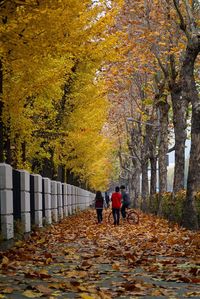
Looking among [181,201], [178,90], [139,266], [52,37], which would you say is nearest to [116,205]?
[181,201]

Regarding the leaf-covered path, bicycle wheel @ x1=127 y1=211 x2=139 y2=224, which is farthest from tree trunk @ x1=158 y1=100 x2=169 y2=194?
the leaf-covered path

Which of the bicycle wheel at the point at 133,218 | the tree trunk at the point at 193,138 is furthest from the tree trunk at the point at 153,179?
the tree trunk at the point at 193,138

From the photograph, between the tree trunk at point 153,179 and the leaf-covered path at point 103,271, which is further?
the tree trunk at point 153,179

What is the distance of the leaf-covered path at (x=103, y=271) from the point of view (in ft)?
23.2

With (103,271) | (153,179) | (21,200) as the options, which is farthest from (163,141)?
(103,271)

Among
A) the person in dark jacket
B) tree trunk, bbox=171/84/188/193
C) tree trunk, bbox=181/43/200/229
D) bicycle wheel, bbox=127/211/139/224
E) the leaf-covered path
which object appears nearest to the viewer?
the leaf-covered path

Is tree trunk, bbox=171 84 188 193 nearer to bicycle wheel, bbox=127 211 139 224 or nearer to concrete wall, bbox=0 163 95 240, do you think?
bicycle wheel, bbox=127 211 139 224

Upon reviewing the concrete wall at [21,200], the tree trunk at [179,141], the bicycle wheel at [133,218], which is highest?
the tree trunk at [179,141]

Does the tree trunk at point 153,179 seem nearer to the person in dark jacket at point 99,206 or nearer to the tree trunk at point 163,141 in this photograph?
the tree trunk at point 163,141

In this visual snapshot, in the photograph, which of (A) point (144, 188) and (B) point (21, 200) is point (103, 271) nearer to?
(B) point (21, 200)

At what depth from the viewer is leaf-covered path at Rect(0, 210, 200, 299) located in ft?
23.2

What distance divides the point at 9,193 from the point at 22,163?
30.7 feet

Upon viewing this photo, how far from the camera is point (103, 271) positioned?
30.0 ft

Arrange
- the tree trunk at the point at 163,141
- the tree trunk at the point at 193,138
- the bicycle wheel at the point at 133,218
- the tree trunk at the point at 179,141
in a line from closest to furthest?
the tree trunk at the point at 193,138 → the tree trunk at the point at 179,141 → the bicycle wheel at the point at 133,218 → the tree trunk at the point at 163,141
